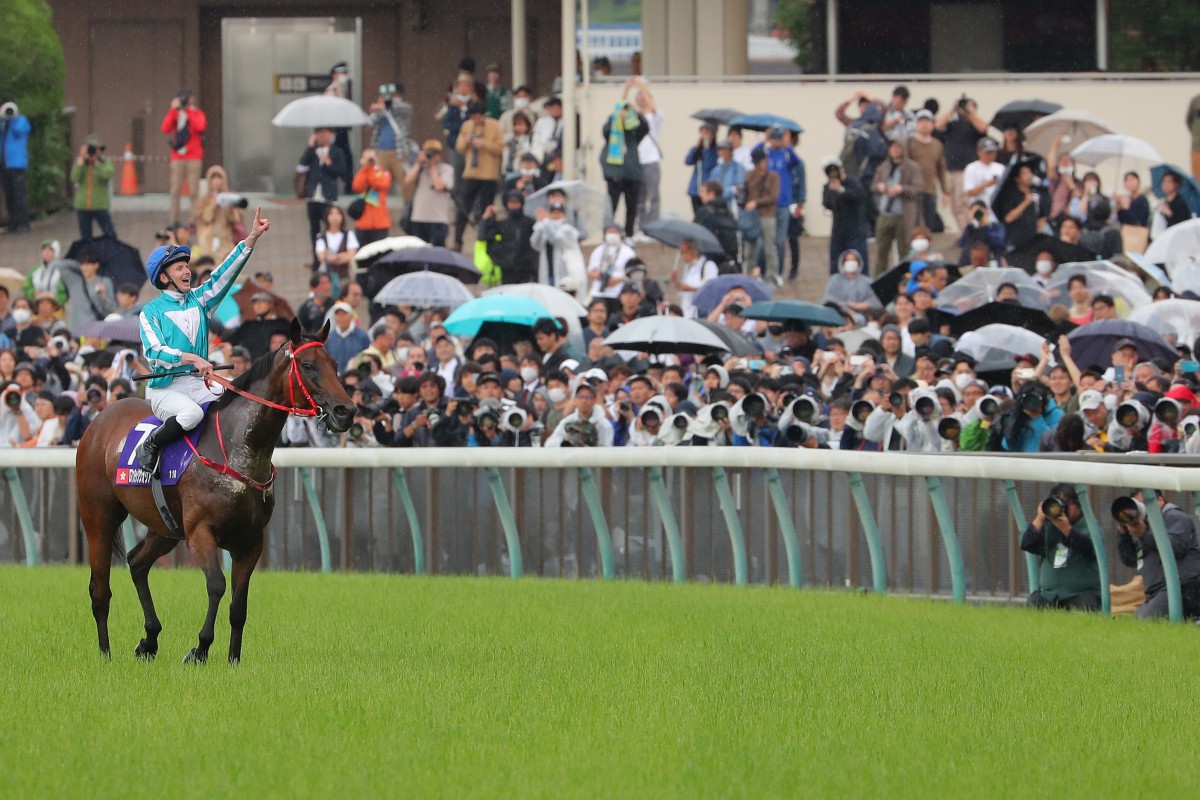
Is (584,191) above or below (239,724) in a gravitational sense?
above

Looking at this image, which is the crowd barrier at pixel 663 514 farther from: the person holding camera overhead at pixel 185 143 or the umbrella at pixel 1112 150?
the person holding camera overhead at pixel 185 143

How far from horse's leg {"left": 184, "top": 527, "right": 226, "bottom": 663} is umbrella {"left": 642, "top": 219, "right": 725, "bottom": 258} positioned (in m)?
12.1

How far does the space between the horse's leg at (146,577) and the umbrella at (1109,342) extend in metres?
8.30

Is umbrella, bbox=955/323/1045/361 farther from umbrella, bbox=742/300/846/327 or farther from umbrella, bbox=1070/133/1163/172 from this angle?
umbrella, bbox=1070/133/1163/172

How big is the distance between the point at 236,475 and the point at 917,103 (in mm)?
19208

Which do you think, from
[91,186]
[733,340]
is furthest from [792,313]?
[91,186]

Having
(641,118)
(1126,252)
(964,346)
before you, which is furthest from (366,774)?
(641,118)

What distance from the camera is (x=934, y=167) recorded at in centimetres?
2328

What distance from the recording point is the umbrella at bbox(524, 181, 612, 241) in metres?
22.2

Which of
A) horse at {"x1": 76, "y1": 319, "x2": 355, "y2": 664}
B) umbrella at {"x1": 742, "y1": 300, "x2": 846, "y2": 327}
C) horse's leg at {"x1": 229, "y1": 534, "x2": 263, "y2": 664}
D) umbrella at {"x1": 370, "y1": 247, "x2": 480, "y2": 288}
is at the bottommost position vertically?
horse's leg at {"x1": 229, "y1": 534, "x2": 263, "y2": 664}

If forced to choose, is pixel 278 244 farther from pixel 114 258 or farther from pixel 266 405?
pixel 266 405

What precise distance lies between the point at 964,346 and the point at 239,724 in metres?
10.0

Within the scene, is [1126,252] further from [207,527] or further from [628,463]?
[207,527]

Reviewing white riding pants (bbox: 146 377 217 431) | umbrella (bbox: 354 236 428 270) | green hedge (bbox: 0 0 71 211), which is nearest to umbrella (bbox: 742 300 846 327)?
umbrella (bbox: 354 236 428 270)
